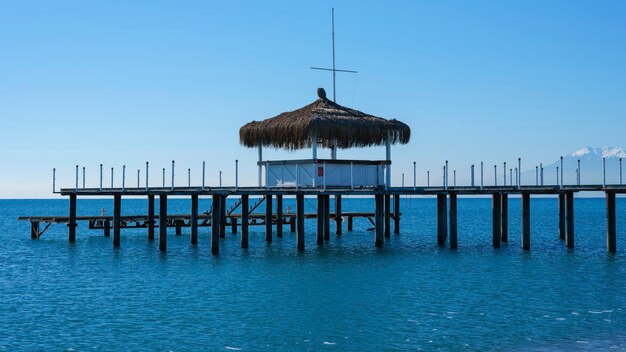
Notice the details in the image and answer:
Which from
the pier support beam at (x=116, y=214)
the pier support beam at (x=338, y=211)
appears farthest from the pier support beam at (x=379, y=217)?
the pier support beam at (x=116, y=214)

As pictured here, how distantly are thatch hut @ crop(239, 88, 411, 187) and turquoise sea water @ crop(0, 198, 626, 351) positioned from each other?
130 inches

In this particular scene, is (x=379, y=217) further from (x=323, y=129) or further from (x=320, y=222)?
(x=323, y=129)

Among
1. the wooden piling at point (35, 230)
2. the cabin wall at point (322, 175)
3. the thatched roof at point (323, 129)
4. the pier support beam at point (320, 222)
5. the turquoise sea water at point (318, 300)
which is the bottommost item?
the turquoise sea water at point (318, 300)

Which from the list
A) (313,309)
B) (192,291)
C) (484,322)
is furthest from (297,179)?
(484,322)

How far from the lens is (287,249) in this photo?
34.5 metres

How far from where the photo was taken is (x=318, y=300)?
68.0 feet

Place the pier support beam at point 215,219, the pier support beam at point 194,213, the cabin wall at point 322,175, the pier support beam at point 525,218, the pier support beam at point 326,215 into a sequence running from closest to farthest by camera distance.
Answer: the cabin wall at point 322,175 → the pier support beam at point 215,219 → the pier support beam at point 525,218 → the pier support beam at point 194,213 → the pier support beam at point 326,215

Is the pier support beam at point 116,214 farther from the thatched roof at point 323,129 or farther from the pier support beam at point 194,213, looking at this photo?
the thatched roof at point 323,129

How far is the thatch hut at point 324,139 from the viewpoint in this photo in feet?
98.6

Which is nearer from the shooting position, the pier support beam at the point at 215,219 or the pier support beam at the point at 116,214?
the pier support beam at the point at 215,219

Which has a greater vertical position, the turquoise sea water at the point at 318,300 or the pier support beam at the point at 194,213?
the pier support beam at the point at 194,213

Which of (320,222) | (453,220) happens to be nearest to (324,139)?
(320,222)

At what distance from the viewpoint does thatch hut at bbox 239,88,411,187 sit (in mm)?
30047

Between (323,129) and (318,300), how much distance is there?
1101 centimetres
